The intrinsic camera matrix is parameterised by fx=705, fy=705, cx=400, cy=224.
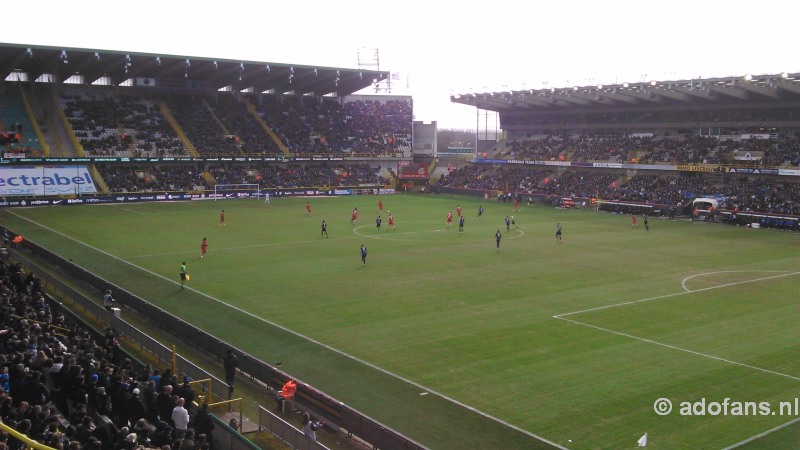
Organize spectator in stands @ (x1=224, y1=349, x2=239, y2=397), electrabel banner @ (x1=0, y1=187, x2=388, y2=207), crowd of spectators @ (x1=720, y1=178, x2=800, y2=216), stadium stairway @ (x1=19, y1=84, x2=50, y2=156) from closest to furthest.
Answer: spectator in stands @ (x1=224, y1=349, x2=239, y2=397) → crowd of spectators @ (x1=720, y1=178, x2=800, y2=216) → electrabel banner @ (x1=0, y1=187, x2=388, y2=207) → stadium stairway @ (x1=19, y1=84, x2=50, y2=156)

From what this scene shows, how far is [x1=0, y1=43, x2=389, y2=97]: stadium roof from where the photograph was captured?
73.3 metres

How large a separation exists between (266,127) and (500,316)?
71.3m

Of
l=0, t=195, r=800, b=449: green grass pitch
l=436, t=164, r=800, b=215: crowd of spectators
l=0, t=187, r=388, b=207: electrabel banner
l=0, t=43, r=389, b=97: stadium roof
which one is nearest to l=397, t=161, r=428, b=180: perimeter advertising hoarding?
l=436, t=164, r=800, b=215: crowd of spectators

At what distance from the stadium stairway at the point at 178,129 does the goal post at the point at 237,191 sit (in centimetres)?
499

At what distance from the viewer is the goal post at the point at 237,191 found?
81.9 m

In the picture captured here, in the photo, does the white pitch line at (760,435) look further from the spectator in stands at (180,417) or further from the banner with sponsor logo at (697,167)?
the banner with sponsor logo at (697,167)

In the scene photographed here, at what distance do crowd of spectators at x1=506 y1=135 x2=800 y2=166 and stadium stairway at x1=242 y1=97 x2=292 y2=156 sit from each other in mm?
31336

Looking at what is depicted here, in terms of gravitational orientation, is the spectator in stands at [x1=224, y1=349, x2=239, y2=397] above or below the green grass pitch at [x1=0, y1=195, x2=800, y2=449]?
above

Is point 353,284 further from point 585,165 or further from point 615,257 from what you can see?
point 585,165

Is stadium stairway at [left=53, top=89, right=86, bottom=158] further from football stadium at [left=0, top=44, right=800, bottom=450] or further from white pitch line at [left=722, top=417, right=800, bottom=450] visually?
white pitch line at [left=722, top=417, right=800, bottom=450]

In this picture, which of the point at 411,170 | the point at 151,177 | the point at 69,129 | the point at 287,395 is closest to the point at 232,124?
the point at 151,177

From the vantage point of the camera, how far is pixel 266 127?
93.8 meters

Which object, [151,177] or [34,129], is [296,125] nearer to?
[151,177]

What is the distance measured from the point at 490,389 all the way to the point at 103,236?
36.6m
